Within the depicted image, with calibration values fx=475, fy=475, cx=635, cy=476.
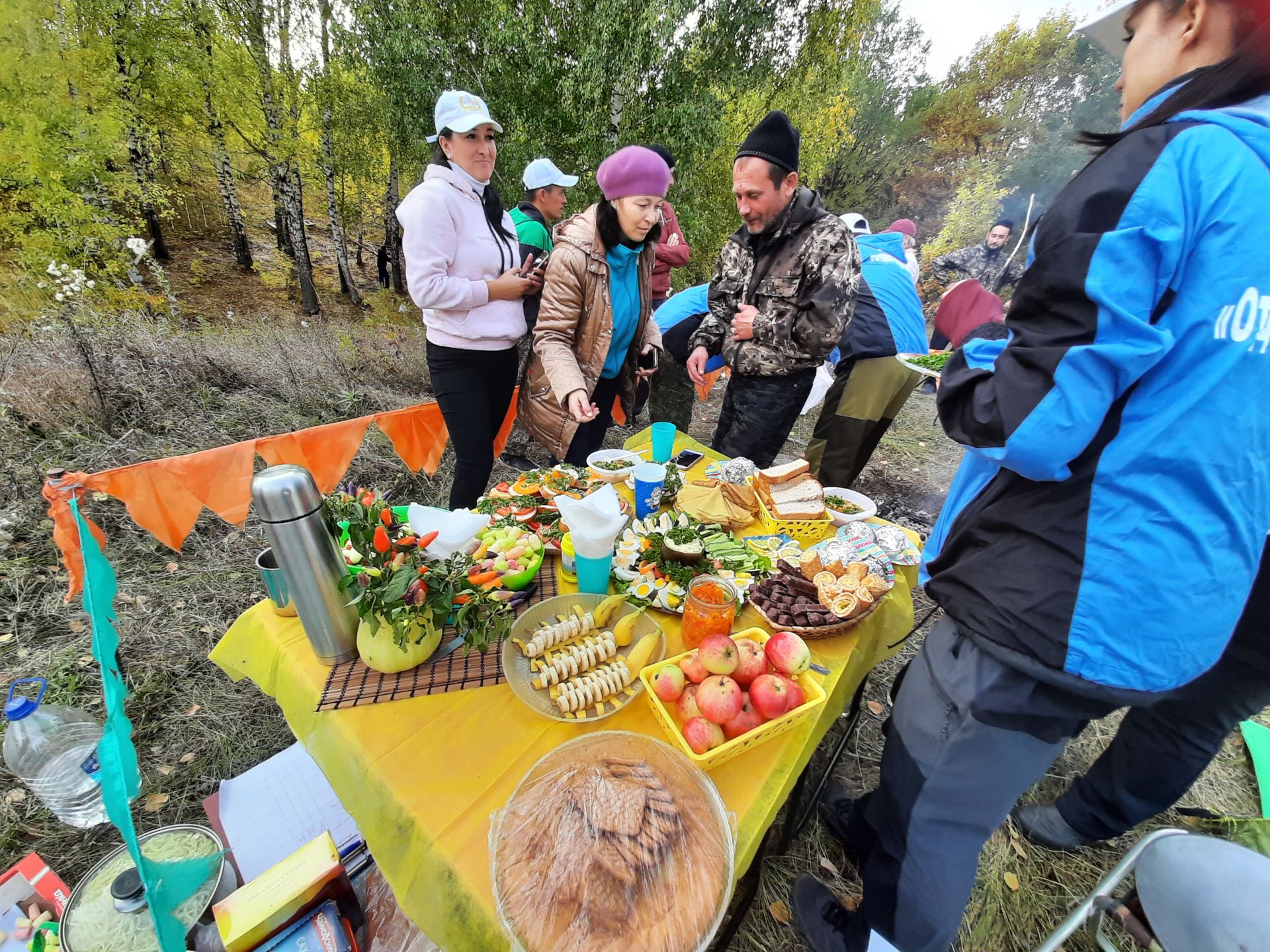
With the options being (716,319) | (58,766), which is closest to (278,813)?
(58,766)

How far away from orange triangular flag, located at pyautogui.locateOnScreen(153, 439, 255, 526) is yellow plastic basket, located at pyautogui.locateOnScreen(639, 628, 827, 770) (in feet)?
7.54

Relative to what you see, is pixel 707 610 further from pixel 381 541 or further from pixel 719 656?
pixel 381 541

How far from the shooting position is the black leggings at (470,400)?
2.72m

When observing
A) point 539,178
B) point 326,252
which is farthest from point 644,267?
point 326,252

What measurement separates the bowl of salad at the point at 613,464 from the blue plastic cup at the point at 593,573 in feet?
2.17

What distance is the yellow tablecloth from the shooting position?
95 cm

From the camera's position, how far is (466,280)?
8.38ft

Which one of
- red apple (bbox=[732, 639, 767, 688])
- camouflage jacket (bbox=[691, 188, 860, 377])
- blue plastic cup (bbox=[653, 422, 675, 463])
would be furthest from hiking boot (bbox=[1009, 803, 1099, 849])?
camouflage jacket (bbox=[691, 188, 860, 377])

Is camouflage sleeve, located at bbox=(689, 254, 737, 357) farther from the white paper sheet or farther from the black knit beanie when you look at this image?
the white paper sheet

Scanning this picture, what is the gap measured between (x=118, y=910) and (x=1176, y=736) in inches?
125

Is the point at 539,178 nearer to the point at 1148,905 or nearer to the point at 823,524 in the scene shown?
the point at 823,524

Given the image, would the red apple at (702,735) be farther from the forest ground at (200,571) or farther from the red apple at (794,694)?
the forest ground at (200,571)

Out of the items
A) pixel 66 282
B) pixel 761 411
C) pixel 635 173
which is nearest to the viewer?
pixel 635 173

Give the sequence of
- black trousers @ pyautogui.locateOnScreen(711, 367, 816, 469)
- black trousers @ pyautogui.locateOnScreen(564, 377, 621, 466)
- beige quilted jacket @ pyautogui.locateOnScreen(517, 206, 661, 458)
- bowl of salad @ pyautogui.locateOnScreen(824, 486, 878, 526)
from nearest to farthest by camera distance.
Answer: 1. bowl of salad @ pyautogui.locateOnScreen(824, 486, 878, 526)
2. beige quilted jacket @ pyautogui.locateOnScreen(517, 206, 661, 458)
3. black trousers @ pyautogui.locateOnScreen(711, 367, 816, 469)
4. black trousers @ pyautogui.locateOnScreen(564, 377, 621, 466)
